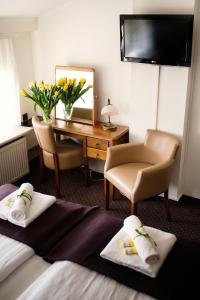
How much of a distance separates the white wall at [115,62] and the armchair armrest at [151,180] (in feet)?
1.35

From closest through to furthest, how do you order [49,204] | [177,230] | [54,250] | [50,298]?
[50,298] → [54,250] → [49,204] → [177,230]

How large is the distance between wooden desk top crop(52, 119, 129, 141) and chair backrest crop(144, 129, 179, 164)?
309 mm

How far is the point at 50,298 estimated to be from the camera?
5.05 feet

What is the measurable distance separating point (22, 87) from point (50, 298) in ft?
8.91

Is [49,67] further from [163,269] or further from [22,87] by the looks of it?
[163,269]

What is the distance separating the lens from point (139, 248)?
175 cm

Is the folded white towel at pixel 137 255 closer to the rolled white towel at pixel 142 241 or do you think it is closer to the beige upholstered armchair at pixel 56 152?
the rolled white towel at pixel 142 241

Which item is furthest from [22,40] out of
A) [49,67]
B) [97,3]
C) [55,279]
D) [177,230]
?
[55,279]

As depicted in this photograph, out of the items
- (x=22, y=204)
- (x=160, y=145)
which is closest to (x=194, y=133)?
(x=160, y=145)

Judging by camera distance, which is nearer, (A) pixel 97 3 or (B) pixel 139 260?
(B) pixel 139 260

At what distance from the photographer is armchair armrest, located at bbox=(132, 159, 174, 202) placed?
259 cm

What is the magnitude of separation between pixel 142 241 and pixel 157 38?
5.53 feet

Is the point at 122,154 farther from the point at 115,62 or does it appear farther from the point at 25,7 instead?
the point at 25,7

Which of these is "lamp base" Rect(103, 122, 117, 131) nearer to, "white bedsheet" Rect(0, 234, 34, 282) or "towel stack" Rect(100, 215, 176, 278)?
"towel stack" Rect(100, 215, 176, 278)
